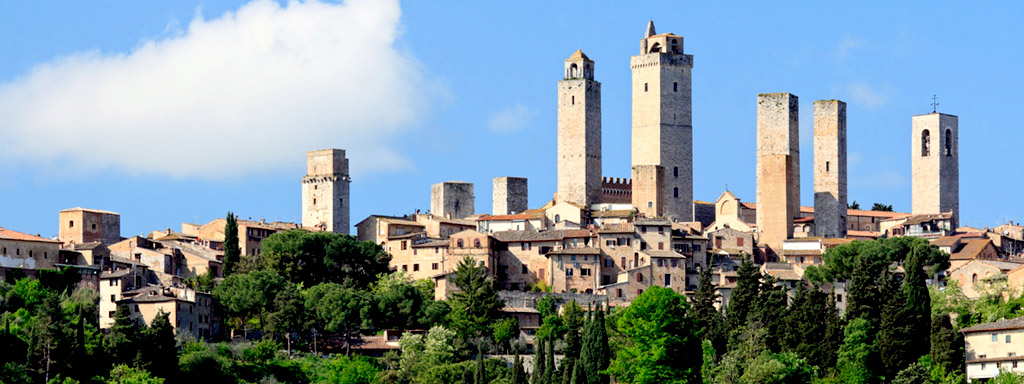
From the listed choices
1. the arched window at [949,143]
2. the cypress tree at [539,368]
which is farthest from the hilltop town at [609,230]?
the cypress tree at [539,368]

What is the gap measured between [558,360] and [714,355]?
6.22m

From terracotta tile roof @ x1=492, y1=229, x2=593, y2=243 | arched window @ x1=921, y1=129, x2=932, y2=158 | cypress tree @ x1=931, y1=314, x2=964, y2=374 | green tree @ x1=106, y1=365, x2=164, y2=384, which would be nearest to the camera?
cypress tree @ x1=931, y1=314, x2=964, y2=374

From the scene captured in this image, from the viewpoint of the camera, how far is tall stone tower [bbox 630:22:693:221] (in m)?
99.4

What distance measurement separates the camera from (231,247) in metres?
85.5

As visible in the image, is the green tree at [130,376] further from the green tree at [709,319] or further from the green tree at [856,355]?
the green tree at [856,355]

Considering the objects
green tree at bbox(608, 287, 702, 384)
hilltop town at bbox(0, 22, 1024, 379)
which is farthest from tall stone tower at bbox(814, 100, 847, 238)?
green tree at bbox(608, 287, 702, 384)

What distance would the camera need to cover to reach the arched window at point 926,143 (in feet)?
342

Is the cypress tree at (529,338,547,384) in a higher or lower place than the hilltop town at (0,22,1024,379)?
lower

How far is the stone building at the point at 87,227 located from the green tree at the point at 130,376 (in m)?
19.1

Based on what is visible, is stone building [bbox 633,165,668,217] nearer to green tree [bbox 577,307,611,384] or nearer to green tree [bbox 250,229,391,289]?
green tree [bbox 250,229,391,289]

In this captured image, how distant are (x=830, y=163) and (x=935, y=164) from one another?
7309 mm

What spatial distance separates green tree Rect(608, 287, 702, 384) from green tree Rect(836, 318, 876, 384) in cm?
430

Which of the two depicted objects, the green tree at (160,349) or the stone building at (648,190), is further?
the stone building at (648,190)

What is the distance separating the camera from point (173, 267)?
86125mm
